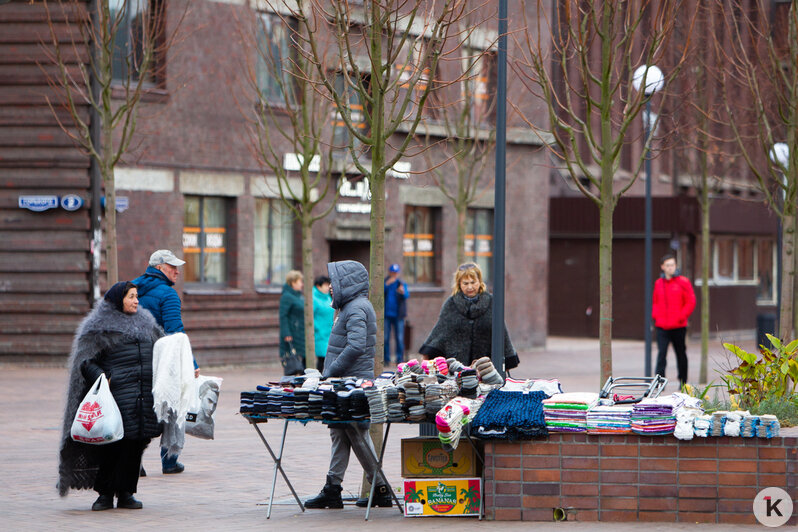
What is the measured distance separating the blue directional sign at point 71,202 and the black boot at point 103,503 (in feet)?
40.0

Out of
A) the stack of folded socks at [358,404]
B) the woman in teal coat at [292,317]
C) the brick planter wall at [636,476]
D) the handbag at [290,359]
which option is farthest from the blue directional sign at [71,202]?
the brick planter wall at [636,476]

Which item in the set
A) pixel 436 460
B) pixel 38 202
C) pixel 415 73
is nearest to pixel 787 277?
pixel 415 73

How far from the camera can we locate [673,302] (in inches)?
697

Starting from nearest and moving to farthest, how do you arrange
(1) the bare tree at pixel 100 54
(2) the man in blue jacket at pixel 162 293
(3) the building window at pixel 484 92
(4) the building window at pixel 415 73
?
(4) the building window at pixel 415 73, (2) the man in blue jacket at pixel 162 293, (1) the bare tree at pixel 100 54, (3) the building window at pixel 484 92

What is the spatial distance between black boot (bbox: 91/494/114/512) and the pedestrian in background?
14469 millimetres

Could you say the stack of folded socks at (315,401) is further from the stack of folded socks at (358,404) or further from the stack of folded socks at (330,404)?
the stack of folded socks at (358,404)

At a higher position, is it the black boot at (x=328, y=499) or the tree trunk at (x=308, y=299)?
the tree trunk at (x=308, y=299)

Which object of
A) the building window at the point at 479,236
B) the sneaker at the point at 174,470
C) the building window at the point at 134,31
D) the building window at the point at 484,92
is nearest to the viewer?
A: the sneaker at the point at 174,470

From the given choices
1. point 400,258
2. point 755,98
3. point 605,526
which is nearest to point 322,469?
point 605,526

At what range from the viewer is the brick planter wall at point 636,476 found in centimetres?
819

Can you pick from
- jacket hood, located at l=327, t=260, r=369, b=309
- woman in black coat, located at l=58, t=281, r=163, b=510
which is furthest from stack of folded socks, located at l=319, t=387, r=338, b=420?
woman in black coat, located at l=58, t=281, r=163, b=510

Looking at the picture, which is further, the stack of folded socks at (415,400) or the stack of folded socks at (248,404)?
the stack of folded socks at (248,404)

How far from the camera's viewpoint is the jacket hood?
9.22 m

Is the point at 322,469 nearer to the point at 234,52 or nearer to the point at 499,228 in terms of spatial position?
the point at 499,228
